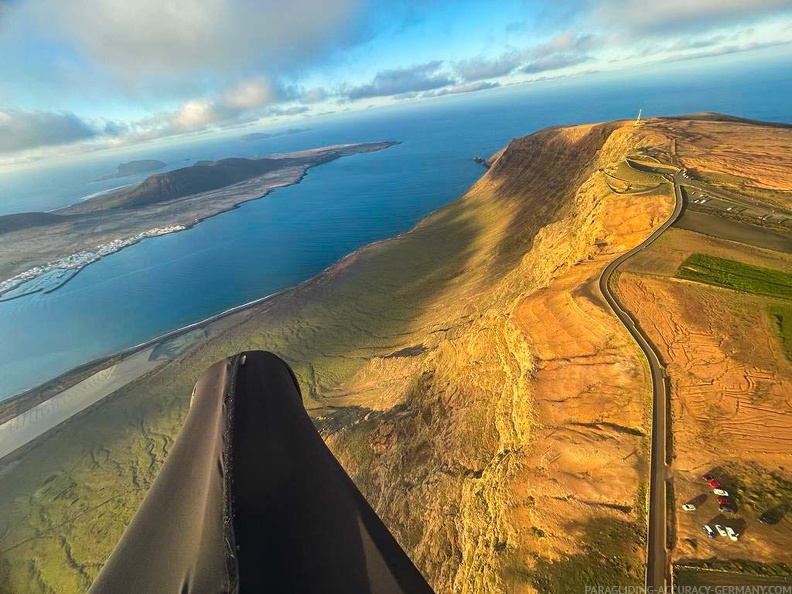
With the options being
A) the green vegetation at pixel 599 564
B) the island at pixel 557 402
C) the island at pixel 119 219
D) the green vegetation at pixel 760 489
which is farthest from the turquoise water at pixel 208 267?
the green vegetation at pixel 760 489

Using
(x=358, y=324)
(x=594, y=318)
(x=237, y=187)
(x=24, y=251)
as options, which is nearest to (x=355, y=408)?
(x=358, y=324)

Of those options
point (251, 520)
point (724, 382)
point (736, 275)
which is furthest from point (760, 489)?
point (251, 520)

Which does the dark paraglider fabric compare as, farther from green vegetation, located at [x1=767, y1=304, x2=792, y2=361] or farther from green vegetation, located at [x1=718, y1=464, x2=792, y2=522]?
green vegetation, located at [x1=767, y1=304, x2=792, y2=361]

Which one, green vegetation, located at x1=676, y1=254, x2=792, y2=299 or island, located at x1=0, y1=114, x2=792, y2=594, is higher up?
green vegetation, located at x1=676, y1=254, x2=792, y2=299

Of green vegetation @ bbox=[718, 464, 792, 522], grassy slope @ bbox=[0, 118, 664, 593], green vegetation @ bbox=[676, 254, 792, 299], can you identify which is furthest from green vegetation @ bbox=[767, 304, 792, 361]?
grassy slope @ bbox=[0, 118, 664, 593]

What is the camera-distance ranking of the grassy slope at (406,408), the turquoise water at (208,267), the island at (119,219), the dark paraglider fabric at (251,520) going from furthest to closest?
the island at (119,219), the turquoise water at (208,267), the grassy slope at (406,408), the dark paraglider fabric at (251,520)

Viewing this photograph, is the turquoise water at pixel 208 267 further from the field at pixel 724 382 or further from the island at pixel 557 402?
the field at pixel 724 382

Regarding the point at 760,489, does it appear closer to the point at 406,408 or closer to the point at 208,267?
the point at 406,408
